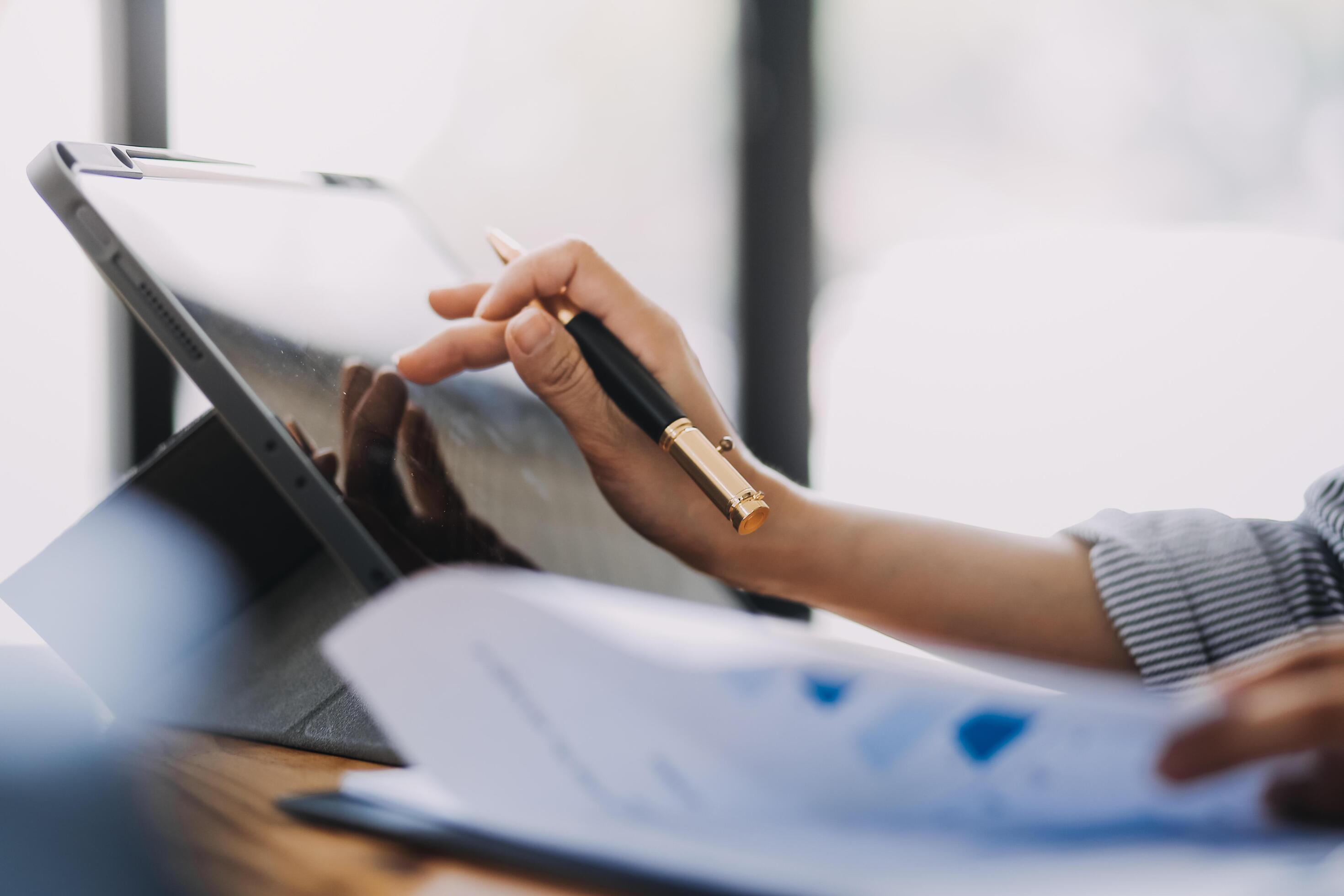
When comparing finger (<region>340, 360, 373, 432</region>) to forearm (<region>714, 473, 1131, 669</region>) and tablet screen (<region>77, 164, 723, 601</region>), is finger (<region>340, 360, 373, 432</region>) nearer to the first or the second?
tablet screen (<region>77, 164, 723, 601</region>)

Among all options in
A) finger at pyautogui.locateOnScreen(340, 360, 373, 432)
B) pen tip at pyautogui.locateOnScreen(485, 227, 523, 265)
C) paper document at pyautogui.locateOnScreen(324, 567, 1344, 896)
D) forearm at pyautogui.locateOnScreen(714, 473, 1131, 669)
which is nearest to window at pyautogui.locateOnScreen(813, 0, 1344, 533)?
forearm at pyautogui.locateOnScreen(714, 473, 1131, 669)

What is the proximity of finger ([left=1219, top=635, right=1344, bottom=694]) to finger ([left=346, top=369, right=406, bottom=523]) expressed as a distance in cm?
21

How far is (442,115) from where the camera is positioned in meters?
1.19

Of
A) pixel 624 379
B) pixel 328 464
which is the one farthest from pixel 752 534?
pixel 328 464

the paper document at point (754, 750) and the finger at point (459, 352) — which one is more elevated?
the finger at point (459, 352)

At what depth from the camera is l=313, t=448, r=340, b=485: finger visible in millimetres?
244

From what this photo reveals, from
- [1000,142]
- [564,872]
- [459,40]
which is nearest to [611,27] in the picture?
[459,40]

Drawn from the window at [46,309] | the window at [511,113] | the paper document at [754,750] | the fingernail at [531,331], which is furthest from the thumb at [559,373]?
the window at [46,309]

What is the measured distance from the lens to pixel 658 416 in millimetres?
331

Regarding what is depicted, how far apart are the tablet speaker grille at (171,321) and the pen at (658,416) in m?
0.15

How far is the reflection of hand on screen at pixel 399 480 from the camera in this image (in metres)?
0.25

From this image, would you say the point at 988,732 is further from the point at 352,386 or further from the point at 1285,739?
the point at 352,386

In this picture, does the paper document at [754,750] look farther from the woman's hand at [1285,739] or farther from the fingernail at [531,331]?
the fingernail at [531,331]

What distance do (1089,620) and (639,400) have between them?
236 millimetres
